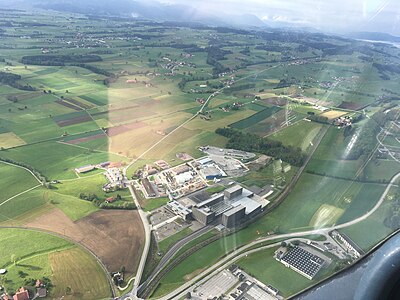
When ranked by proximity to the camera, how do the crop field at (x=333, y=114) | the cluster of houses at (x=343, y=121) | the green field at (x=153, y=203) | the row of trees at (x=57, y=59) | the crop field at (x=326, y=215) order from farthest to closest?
1. the row of trees at (x=57, y=59)
2. the crop field at (x=333, y=114)
3. the cluster of houses at (x=343, y=121)
4. the green field at (x=153, y=203)
5. the crop field at (x=326, y=215)

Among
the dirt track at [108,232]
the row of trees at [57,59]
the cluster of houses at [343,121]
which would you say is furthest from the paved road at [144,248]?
the row of trees at [57,59]

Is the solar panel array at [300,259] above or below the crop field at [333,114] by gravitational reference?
below

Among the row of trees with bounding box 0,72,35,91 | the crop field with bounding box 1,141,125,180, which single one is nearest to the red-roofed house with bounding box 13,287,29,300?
the crop field with bounding box 1,141,125,180

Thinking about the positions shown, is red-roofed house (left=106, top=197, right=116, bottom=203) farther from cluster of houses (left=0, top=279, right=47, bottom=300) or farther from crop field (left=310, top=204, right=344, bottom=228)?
crop field (left=310, top=204, right=344, bottom=228)

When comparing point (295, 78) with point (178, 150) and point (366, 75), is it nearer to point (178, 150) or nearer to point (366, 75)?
point (366, 75)

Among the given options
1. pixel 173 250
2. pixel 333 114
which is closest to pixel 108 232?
pixel 173 250

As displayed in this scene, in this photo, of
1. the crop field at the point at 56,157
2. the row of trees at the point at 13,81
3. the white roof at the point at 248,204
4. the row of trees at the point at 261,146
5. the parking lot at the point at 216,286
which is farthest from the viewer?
the row of trees at the point at 13,81

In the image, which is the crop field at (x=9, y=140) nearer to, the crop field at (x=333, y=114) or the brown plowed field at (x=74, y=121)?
the brown plowed field at (x=74, y=121)
